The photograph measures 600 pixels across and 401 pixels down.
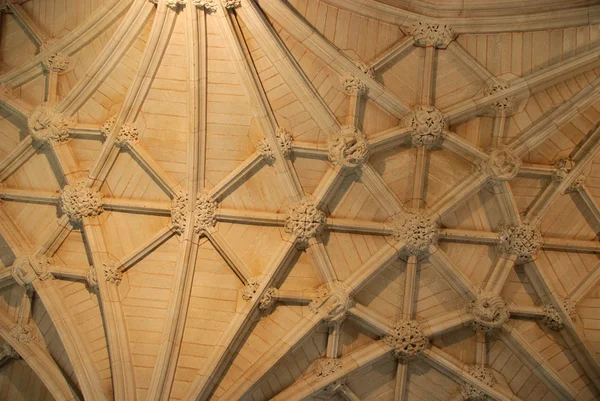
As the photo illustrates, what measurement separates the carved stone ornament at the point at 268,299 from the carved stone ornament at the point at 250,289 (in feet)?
0.75

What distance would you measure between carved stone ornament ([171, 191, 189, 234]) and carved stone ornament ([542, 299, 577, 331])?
7.79 metres

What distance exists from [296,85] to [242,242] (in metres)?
3.48

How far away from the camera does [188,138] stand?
55.2ft

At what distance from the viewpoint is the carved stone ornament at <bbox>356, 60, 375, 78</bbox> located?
16984 mm

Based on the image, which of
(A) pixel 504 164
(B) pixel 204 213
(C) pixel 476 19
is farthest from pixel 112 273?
(C) pixel 476 19

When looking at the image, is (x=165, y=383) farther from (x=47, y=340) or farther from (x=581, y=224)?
(x=581, y=224)

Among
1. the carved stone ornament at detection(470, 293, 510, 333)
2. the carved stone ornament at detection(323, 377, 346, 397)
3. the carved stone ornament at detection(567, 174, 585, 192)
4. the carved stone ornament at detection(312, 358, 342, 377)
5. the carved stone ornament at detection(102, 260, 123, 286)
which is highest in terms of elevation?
the carved stone ornament at detection(567, 174, 585, 192)

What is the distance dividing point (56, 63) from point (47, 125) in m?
1.29

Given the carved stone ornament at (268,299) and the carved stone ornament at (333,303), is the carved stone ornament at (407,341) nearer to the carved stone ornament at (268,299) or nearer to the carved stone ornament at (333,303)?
the carved stone ornament at (333,303)

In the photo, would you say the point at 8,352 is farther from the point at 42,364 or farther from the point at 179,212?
the point at 179,212

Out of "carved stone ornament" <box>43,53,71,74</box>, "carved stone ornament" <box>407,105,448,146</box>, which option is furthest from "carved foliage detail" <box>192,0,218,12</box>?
"carved stone ornament" <box>407,105,448,146</box>

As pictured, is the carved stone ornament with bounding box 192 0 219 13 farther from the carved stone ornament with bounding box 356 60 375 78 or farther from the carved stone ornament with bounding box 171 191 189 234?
the carved stone ornament with bounding box 171 191 189 234

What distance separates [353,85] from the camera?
16.9 meters

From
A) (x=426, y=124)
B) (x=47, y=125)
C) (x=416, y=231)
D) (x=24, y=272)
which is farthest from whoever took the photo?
(x=416, y=231)
